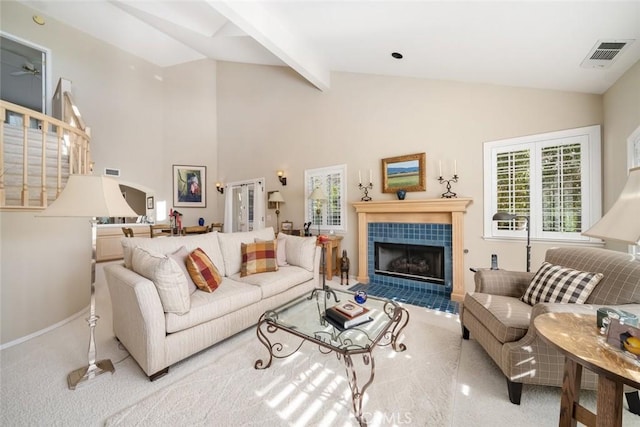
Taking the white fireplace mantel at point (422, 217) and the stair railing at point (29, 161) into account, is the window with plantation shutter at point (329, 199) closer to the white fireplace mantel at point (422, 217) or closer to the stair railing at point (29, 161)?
the white fireplace mantel at point (422, 217)

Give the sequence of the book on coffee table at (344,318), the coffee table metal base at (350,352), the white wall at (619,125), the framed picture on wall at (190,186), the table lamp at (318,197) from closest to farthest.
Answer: the coffee table metal base at (350,352) → the book on coffee table at (344,318) → the white wall at (619,125) → the table lamp at (318,197) → the framed picture on wall at (190,186)

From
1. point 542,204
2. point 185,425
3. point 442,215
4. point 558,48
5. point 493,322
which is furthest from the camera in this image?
point 442,215

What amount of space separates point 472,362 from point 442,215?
2050 millimetres

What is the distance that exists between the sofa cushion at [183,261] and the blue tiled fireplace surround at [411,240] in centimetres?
277

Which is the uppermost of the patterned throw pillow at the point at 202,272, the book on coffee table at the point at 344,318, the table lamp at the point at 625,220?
the table lamp at the point at 625,220

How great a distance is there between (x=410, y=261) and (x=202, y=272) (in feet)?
10.0

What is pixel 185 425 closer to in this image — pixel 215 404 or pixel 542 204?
pixel 215 404

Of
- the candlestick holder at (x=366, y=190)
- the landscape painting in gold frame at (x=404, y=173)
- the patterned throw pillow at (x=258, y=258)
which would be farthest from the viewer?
the candlestick holder at (x=366, y=190)

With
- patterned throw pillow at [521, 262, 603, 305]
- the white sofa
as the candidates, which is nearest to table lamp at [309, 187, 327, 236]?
the white sofa

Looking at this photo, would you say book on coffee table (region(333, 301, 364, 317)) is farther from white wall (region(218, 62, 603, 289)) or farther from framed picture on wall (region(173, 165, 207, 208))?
framed picture on wall (region(173, 165, 207, 208))

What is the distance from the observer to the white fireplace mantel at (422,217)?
3307 millimetres

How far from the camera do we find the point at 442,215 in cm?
352

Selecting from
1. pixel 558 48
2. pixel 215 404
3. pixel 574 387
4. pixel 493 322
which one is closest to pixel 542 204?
pixel 558 48

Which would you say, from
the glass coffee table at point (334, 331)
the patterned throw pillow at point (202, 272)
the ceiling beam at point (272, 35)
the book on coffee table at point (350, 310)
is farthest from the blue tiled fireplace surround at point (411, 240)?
the ceiling beam at point (272, 35)
